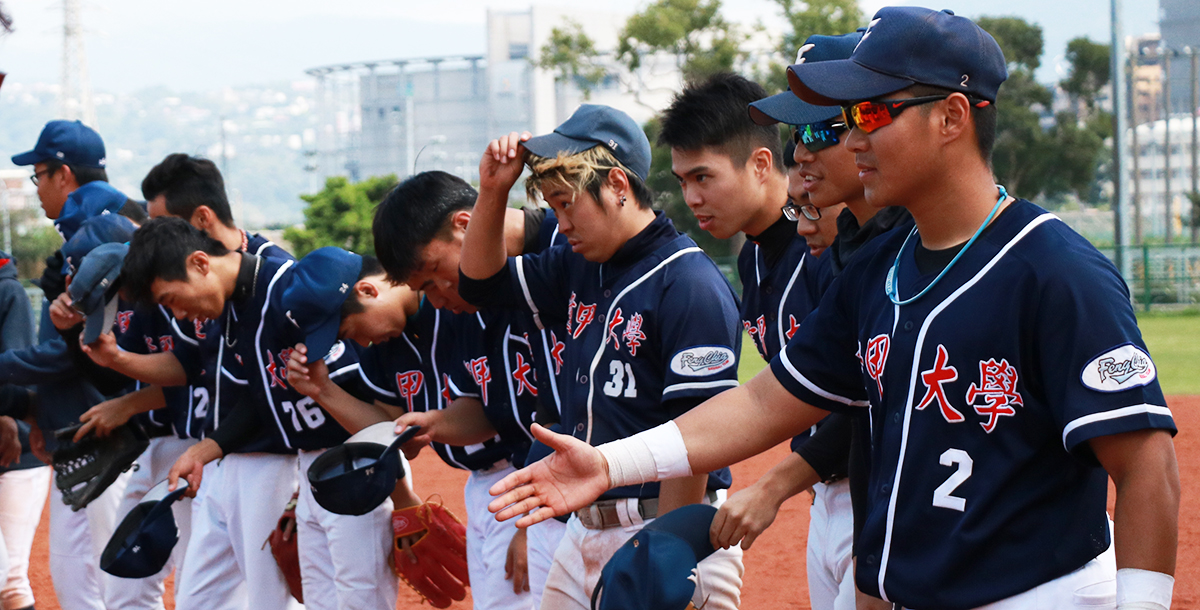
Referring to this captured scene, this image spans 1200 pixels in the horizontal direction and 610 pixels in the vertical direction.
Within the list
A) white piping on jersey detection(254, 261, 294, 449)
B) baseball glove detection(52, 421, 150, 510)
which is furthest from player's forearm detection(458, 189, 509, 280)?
baseball glove detection(52, 421, 150, 510)

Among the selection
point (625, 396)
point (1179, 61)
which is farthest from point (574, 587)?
point (1179, 61)

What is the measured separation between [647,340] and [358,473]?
1.44m

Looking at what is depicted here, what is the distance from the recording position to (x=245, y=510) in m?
4.49

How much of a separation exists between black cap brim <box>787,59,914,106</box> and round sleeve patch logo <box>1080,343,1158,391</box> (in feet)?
1.85

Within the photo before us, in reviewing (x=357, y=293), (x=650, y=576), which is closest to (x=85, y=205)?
(x=357, y=293)

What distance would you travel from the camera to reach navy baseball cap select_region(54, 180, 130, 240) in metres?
5.61

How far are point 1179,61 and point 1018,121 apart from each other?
5554cm

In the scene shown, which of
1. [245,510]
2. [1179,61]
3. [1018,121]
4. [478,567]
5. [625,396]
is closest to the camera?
[625,396]

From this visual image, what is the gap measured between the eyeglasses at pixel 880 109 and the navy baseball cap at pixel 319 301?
2624 mm

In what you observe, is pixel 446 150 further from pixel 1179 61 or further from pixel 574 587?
pixel 574 587

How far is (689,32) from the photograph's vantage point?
105 ft

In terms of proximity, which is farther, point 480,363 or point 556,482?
point 480,363

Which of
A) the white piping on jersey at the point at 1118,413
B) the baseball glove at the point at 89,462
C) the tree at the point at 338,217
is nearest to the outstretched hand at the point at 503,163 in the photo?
the white piping on jersey at the point at 1118,413

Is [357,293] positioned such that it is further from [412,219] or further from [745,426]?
[745,426]
